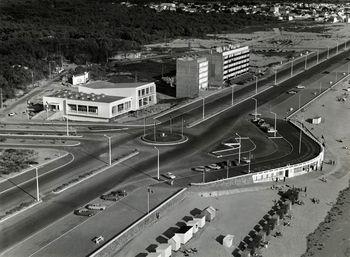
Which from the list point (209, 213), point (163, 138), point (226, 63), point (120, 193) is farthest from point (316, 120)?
point (120, 193)

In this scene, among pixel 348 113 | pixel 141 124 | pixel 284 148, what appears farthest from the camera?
pixel 348 113

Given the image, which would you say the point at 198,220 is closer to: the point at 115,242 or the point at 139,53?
the point at 115,242

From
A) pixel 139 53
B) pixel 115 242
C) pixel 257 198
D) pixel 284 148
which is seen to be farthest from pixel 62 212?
pixel 139 53

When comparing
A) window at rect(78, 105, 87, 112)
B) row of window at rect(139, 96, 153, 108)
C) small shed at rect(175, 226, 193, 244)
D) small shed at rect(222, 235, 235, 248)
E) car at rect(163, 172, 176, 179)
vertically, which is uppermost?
window at rect(78, 105, 87, 112)

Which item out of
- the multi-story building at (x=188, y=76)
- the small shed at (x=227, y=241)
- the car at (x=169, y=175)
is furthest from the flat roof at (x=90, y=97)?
the small shed at (x=227, y=241)

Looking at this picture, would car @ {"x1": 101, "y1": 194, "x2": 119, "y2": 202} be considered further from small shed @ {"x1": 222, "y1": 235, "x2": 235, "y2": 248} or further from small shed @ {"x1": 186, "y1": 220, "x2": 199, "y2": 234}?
small shed @ {"x1": 222, "y1": 235, "x2": 235, "y2": 248}

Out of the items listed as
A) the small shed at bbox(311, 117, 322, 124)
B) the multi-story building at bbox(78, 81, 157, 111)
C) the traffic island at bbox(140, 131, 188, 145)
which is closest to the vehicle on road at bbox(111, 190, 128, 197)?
the traffic island at bbox(140, 131, 188, 145)

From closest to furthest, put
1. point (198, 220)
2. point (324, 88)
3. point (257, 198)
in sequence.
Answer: point (198, 220) < point (257, 198) < point (324, 88)

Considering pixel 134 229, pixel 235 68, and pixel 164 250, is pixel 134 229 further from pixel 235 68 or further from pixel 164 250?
pixel 235 68
